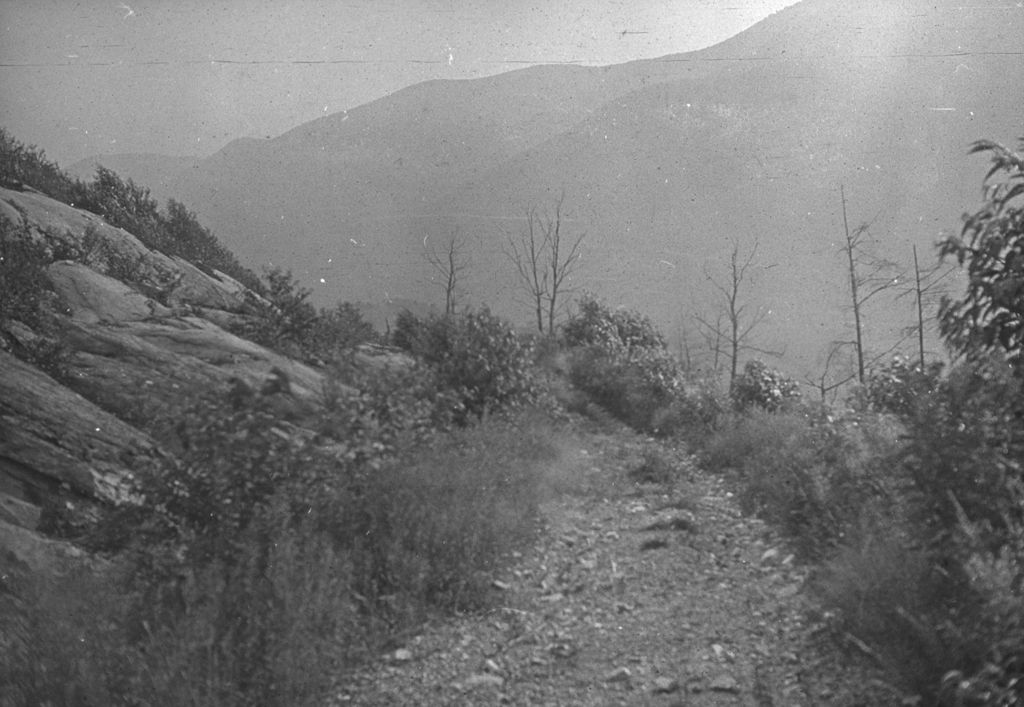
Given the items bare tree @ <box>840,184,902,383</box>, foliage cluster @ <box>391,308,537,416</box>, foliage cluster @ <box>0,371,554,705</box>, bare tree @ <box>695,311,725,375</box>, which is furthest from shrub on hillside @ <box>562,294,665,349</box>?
foliage cluster @ <box>0,371,554,705</box>

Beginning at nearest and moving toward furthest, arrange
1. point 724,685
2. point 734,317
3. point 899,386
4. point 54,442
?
1. point 724,685
2. point 54,442
3. point 899,386
4. point 734,317

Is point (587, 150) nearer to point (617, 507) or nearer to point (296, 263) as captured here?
point (296, 263)

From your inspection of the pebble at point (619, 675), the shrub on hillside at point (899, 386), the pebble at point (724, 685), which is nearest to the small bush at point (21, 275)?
the pebble at point (619, 675)

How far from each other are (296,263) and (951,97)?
1322 cm

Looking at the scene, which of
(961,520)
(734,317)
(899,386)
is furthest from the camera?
(734,317)

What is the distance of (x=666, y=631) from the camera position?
4.72m

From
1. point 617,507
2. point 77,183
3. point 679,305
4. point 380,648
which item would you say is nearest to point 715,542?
point 617,507

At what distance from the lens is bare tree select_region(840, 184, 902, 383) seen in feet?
41.8

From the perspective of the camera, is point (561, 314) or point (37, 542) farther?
point (561, 314)

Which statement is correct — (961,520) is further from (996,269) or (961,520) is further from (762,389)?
(762,389)

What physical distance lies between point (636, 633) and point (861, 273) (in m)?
10.6

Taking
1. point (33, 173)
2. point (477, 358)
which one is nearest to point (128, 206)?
point (33, 173)

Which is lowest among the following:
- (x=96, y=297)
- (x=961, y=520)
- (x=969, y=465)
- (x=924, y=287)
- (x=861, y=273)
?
(x=961, y=520)

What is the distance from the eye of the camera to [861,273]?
13383 mm
